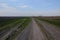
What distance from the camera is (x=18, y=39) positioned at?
515 inches

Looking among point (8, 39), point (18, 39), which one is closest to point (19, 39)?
point (18, 39)

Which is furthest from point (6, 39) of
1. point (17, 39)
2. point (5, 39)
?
point (17, 39)

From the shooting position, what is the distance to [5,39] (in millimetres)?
13133

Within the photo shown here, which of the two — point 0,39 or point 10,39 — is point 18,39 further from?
point 0,39

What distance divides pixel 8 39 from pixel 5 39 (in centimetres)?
26

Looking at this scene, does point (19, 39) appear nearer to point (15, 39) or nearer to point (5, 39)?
point (15, 39)

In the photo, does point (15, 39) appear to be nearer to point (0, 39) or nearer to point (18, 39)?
point (18, 39)

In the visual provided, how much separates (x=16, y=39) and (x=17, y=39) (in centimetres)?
8

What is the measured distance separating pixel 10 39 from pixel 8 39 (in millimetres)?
178

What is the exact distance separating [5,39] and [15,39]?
0.85 metres

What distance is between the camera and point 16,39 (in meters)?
13.1

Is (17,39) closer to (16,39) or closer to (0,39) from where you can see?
(16,39)

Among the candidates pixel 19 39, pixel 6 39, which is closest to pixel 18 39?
pixel 19 39

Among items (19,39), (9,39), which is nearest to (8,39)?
(9,39)
